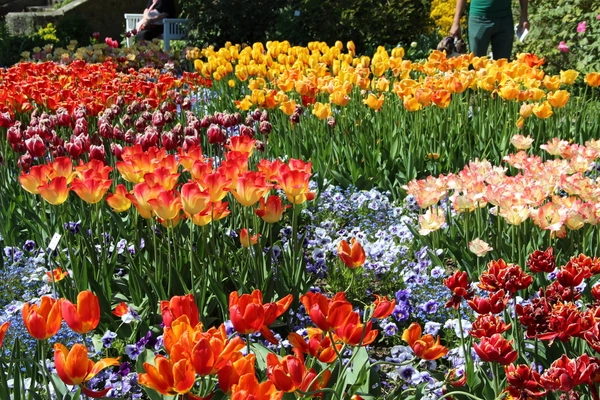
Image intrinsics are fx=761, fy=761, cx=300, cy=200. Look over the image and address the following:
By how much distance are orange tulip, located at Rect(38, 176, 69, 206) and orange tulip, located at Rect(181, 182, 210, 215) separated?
18.1 inches

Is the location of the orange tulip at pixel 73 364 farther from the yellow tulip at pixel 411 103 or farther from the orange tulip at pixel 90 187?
the yellow tulip at pixel 411 103

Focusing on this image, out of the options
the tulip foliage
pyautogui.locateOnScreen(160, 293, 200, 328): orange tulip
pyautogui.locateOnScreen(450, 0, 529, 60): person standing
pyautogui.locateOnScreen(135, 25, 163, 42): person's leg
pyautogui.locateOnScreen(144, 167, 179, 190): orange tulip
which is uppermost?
pyautogui.locateOnScreen(450, 0, 529, 60): person standing

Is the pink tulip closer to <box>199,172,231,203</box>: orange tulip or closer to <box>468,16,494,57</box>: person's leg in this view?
<box>468,16,494,57</box>: person's leg

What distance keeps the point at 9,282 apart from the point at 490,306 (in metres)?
1.82

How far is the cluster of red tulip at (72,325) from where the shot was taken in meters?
1.41

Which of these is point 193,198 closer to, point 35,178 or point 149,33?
point 35,178

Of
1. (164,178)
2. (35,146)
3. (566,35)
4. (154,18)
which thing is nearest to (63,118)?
(35,146)

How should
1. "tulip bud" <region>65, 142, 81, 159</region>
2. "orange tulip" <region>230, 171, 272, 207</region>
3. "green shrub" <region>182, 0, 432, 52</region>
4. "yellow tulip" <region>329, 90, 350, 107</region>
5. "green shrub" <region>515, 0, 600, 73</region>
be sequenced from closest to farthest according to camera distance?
"orange tulip" <region>230, 171, 272, 207</region>
"tulip bud" <region>65, 142, 81, 159</region>
"yellow tulip" <region>329, 90, 350, 107</region>
"green shrub" <region>515, 0, 600, 73</region>
"green shrub" <region>182, 0, 432, 52</region>

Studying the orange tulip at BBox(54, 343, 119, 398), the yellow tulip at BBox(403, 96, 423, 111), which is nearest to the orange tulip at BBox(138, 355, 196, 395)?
the orange tulip at BBox(54, 343, 119, 398)

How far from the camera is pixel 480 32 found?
6.21m

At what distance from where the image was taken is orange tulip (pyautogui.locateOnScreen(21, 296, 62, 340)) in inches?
58.6

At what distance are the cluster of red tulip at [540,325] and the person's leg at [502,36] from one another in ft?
15.3

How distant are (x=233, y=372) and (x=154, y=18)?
1091cm

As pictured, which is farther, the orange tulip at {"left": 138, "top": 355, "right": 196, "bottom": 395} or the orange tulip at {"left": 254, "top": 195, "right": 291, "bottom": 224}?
the orange tulip at {"left": 254, "top": 195, "right": 291, "bottom": 224}
